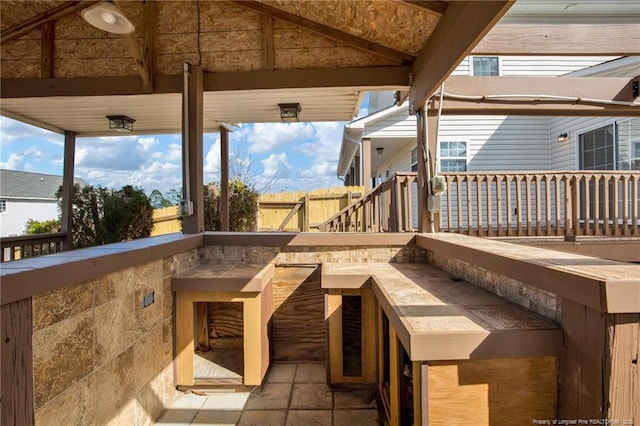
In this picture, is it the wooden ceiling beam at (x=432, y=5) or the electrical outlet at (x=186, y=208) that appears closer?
the wooden ceiling beam at (x=432, y=5)

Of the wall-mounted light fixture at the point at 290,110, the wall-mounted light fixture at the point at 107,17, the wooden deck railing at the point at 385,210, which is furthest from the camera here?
the wooden deck railing at the point at 385,210

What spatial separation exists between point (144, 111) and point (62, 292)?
3625 mm

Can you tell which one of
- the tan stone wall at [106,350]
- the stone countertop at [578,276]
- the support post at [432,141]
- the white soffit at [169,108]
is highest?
the white soffit at [169,108]

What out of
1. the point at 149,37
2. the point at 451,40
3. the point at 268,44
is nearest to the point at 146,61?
the point at 149,37

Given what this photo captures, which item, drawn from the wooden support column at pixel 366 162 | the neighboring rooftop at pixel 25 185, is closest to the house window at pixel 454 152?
the wooden support column at pixel 366 162

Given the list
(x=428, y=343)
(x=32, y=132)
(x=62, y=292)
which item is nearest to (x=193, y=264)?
(x=62, y=292)

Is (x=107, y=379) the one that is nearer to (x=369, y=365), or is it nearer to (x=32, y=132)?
(x=369, y=365)

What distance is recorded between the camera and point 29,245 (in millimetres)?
4457

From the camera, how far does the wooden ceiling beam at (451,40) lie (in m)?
1.83

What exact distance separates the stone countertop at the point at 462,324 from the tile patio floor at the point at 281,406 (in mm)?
872

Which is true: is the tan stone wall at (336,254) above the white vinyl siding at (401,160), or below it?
below

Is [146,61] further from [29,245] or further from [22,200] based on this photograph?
[22,200]

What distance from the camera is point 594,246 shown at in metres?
4.63

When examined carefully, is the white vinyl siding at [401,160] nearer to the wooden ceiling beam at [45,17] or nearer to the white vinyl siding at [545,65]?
the white vinyl siding at [545,65]
